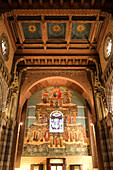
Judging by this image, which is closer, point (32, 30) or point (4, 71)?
point (4, 71)

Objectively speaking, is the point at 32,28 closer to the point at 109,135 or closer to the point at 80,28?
the point at 80,28

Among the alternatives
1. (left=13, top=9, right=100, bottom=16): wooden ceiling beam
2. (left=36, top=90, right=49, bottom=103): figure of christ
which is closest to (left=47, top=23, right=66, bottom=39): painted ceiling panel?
(left=13, top=9, right=100, bottom=16): wooden ceiling beam

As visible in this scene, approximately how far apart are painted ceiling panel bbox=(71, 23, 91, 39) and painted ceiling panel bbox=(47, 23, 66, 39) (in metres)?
0.84

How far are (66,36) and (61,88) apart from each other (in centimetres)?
590

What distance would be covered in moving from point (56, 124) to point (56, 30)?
8587mm

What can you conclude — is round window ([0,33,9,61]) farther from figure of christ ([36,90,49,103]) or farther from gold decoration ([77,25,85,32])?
figure of christ ([36,90,49,103])

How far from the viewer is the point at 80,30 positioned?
14.2 meters

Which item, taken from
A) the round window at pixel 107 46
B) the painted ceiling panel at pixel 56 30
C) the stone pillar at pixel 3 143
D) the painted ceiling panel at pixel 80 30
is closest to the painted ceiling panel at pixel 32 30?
the painted ceiling panel at pixel 56 30

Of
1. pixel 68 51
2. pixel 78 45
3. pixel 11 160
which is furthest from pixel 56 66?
pixel 11 160

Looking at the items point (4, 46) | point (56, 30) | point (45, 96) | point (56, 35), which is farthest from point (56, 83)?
point (4, 46)

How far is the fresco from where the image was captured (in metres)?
15.0

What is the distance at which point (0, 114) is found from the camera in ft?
35.8

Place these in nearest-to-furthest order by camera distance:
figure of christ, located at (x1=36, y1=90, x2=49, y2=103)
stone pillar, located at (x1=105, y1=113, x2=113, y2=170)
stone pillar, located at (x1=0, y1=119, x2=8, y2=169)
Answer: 1. stone pillar, located at (x1=105, y1=113, x2=113, y2=170)
2. stone pillar, located at (x1=0, y1=119, x2=8, y2=169)
3. figure of christ, located at (x1=36, y1=90, x2=49, y2=103)

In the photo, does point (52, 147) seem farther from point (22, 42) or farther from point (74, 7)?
point (74, 7)
